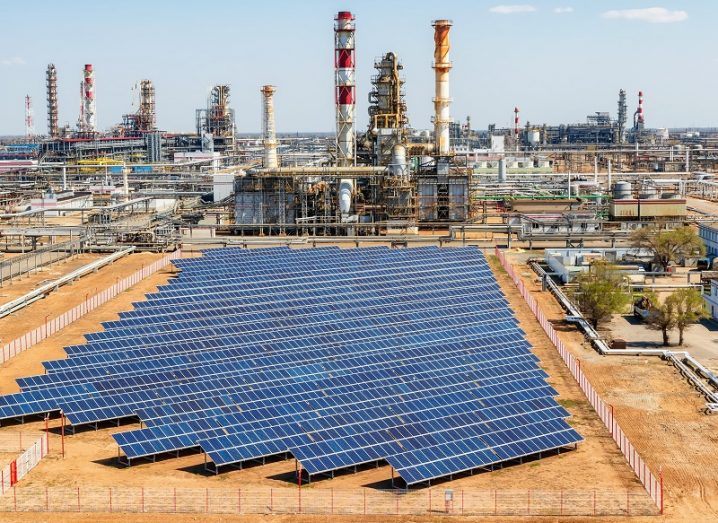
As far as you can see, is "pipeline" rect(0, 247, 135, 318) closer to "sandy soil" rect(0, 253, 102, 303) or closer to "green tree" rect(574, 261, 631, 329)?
"sandy soil" rect(0, 253, 102, 303)

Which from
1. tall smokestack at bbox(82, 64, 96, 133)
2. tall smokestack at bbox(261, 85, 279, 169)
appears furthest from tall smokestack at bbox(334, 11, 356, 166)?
tall smokestack at bbox(82, 64, 96, 133)

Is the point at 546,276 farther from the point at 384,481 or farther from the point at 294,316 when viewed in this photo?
the point at 384,481

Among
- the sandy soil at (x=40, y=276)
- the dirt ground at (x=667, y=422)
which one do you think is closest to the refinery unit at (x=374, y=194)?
the sandy soil at (x=40, y=276)

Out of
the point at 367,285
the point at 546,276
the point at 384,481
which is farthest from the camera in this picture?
the point at 546,276

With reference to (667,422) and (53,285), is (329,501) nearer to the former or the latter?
(667,422)

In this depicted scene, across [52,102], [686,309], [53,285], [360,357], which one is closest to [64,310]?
[53,285]

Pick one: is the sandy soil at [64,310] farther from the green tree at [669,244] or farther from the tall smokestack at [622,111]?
the tall smokestack at [622,111]

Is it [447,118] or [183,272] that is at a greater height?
[447,118]

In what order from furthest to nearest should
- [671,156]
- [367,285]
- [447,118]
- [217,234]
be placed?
[671,156] < [447,118] < [217,234] < [367,285]

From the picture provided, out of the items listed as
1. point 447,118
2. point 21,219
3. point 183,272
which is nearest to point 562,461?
point 183,272

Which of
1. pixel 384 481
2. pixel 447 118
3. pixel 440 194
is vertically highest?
pixel 447 118
